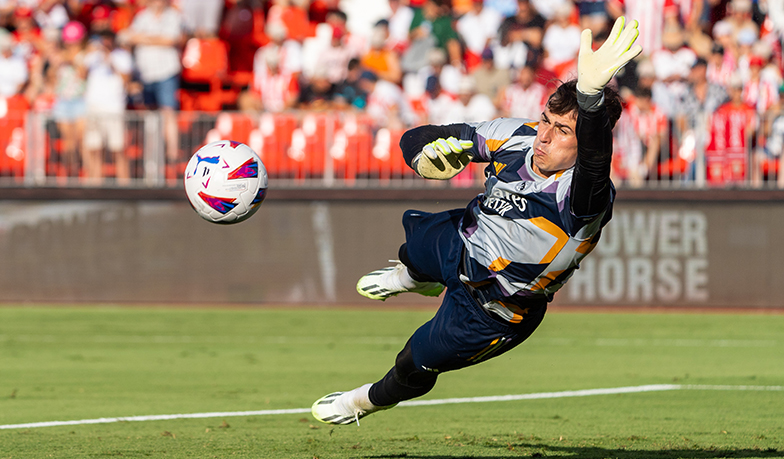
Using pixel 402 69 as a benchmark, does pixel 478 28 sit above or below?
above

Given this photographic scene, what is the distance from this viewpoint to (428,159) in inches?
206

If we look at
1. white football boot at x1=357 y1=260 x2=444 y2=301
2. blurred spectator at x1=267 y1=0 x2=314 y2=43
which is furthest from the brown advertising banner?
white football boot at x1=357 y1=260 x2=444 y2=301

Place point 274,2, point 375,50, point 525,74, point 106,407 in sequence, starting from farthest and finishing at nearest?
point 274,2 < point 375,50 < point 525,74 < point 106,407

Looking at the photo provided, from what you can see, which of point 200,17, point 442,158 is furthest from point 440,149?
point 200,17

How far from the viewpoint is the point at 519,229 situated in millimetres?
5023

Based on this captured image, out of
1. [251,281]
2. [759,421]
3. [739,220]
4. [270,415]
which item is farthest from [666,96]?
[270,415]

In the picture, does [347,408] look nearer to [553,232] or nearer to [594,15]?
[553,232]

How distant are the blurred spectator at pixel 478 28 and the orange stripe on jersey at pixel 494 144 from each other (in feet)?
37.1

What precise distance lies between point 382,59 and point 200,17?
10.5 ft

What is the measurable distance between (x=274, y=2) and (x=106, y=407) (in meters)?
11.9

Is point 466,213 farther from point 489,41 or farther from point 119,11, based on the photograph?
point 119,11

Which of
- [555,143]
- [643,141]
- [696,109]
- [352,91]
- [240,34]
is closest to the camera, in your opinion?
[555,143]

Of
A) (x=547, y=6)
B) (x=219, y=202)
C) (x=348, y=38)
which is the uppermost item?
(x=547, y=6)

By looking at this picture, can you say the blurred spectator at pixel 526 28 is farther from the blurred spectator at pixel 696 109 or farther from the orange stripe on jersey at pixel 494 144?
the orange stripe on jersey at pixel 494 144
